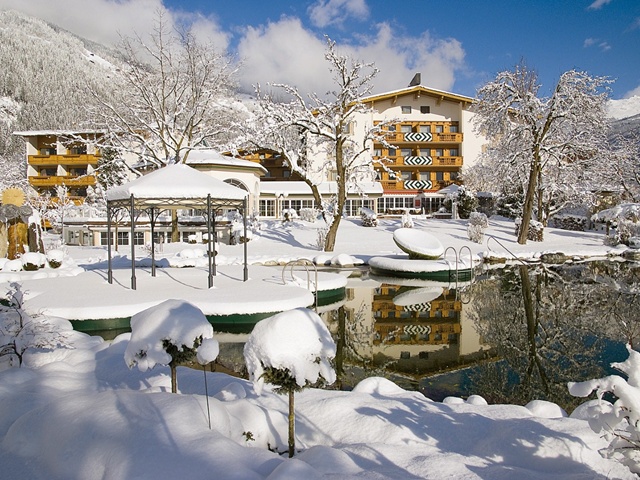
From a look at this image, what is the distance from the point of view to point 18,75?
83.9 m

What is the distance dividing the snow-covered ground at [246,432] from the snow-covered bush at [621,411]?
0.72 m

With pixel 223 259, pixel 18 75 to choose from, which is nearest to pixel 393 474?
pixel 223 259

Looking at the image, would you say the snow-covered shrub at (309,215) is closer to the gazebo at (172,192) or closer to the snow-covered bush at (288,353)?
the gazebo at (172,192)

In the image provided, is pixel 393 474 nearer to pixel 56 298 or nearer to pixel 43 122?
pixel 56 298

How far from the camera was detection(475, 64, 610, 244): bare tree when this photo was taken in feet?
79.5

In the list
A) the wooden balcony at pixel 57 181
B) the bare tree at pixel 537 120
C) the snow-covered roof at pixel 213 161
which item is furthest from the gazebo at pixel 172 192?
the wooden balcony at pixel 57 181

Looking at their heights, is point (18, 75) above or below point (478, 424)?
above

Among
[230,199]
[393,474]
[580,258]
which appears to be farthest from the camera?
[580,258]

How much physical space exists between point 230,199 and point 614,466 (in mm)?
10388

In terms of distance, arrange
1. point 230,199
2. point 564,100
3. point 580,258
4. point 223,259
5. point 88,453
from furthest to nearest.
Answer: point 564,100
point 580,258
point 223,259
point 230,199
point 88,453

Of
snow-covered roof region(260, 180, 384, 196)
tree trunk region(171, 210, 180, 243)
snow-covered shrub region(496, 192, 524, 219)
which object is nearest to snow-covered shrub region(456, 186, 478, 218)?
snow-covered shrub region(496, 192, 524, 219)

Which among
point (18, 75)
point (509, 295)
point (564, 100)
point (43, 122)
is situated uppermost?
point (18, 75)

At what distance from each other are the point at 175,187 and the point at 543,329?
906 cm

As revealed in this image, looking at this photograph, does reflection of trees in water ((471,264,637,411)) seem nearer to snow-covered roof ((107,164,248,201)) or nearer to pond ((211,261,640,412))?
pond ((211,261,640,412))
